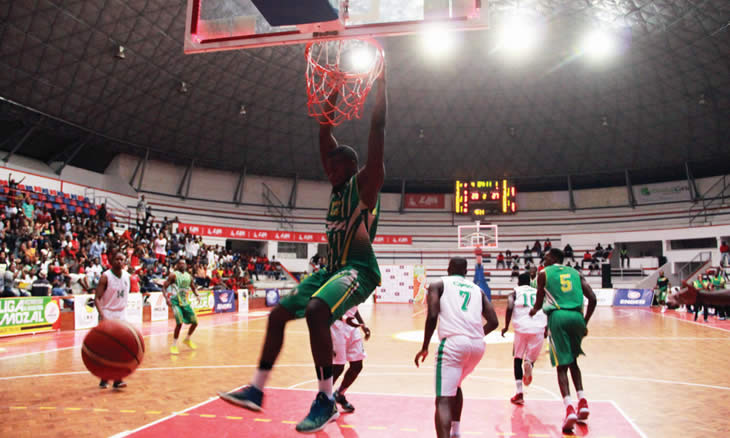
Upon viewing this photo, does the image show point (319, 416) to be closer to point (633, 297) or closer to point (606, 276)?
point (633, 297)

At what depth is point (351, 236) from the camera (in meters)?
3.35

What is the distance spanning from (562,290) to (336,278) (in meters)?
3.90

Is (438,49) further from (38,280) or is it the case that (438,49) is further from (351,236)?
(351,236)

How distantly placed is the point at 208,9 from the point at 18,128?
2309cm

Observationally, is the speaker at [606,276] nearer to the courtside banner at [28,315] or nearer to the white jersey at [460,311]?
the courtside banner at [28,315]

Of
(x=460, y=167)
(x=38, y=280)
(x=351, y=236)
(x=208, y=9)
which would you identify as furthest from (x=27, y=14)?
(x=460, y=167)

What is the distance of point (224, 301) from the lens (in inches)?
890

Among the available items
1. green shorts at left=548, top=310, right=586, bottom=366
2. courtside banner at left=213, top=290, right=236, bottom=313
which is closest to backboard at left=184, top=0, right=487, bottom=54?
green shorts at left=548, top=310, right=586, bottom=366

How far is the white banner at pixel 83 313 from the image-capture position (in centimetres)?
1472

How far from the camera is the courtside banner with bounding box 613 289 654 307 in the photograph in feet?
90.0

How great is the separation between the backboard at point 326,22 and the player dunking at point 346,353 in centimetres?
332

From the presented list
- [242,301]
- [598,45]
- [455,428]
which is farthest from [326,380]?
[598,45]

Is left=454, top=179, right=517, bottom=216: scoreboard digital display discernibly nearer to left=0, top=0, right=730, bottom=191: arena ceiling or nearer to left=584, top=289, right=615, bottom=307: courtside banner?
left=0, top=0, right=730, bottom=191: arena ceiling

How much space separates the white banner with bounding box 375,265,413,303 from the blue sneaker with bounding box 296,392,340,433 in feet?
93.0
